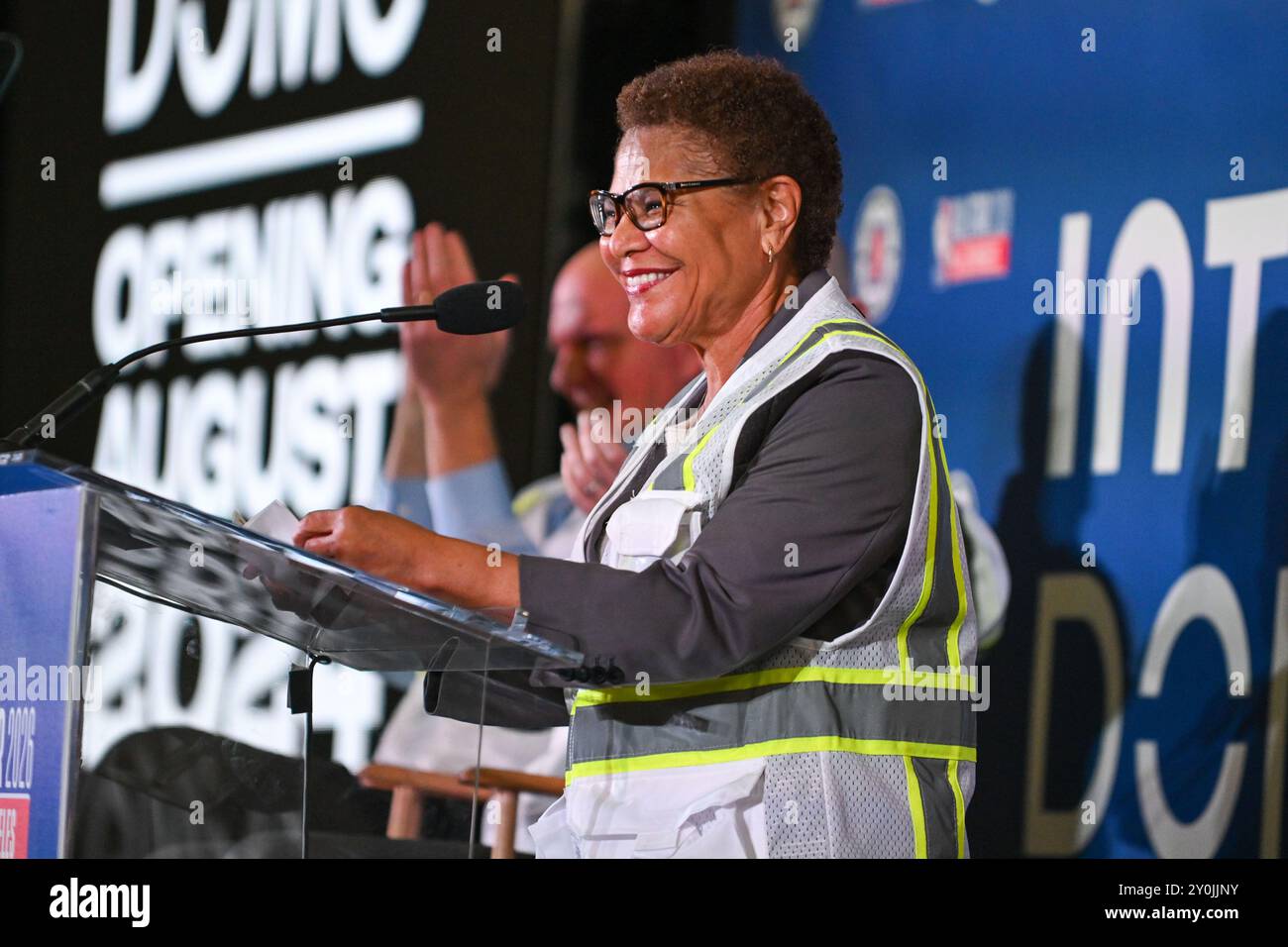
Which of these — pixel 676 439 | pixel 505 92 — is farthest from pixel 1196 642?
pixel 505 92

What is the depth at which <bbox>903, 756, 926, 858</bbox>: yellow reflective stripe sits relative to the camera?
5.15ft

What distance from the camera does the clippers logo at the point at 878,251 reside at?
3.35 meters

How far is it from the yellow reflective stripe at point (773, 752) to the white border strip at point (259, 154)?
263 cm

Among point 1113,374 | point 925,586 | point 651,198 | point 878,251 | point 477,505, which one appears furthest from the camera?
point 477,505

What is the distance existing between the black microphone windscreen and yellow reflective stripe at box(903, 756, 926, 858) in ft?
1.99

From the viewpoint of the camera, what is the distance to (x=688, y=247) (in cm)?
179

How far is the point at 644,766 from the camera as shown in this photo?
1.63 meters

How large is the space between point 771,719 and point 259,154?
305cm

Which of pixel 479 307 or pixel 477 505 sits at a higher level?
pixel 479 307

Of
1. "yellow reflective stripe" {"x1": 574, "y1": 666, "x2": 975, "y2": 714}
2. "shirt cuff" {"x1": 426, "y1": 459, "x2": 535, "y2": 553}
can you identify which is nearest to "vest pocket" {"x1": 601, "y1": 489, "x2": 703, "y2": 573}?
"yellow reflective stripe" {"x1": 574, "y1": 666, "x2": 975, "y2": 714}

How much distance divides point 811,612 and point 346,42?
3.00 meters

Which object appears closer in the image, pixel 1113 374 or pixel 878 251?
pixel 1113 374

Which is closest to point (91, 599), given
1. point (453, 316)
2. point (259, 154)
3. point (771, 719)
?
point (453, 316)

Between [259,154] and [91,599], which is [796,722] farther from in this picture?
[259,154]
